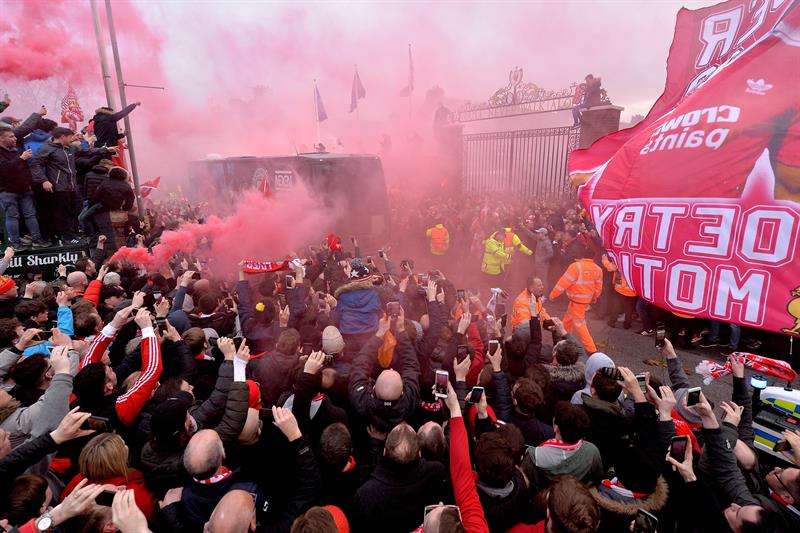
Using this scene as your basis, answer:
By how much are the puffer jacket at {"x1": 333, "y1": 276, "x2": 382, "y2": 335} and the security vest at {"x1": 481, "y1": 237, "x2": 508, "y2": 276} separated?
4.37m

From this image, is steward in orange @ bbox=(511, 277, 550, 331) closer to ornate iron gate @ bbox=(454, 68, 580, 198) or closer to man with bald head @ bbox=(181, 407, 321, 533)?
man with bald head @ bbox=(181, 407, 321, 533)

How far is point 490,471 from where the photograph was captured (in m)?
2.11

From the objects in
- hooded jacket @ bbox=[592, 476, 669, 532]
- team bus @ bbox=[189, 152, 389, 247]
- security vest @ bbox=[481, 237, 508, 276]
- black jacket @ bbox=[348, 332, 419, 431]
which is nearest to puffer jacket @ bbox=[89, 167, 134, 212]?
team bus @ bbox=[189, 152, 389, 247]

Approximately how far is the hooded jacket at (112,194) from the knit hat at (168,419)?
661 centimetres

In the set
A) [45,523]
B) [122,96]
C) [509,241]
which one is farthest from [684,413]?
[122,96]

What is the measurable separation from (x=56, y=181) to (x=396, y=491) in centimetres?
883

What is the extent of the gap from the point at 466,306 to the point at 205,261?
6983 millimetres

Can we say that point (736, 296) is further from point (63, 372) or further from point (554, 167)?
point (554, 167)

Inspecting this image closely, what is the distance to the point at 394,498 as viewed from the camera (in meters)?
2.13

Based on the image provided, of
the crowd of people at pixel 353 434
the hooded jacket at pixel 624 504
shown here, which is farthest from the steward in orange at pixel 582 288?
the hooded jacket at pixel 624 504

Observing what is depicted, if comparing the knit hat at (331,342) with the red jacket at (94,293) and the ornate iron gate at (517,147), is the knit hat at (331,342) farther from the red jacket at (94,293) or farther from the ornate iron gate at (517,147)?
the ornate iron gate at (517,147)

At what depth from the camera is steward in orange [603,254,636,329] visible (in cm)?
733

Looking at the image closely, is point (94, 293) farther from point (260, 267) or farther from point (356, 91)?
point (356, 91)

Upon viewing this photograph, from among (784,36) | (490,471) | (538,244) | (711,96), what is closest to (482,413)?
(490,471)
